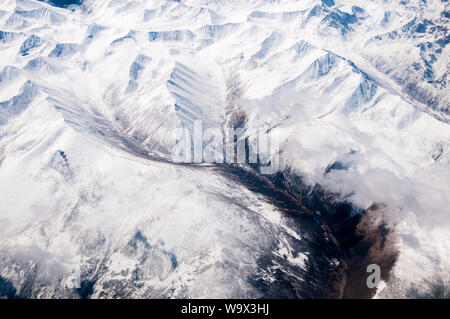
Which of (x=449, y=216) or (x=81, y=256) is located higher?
(x=81, y=256)

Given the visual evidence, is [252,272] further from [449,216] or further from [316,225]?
[449,216]

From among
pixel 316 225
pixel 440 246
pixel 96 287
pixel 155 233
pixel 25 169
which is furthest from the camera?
pixel 316 225

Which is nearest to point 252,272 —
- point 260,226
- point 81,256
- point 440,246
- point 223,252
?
point 223,252

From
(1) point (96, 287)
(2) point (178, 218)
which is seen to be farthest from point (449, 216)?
(1) point (96, 287)

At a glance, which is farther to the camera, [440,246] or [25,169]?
[25,169]
